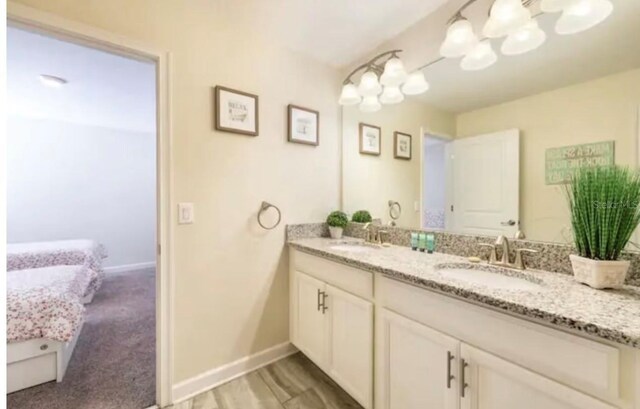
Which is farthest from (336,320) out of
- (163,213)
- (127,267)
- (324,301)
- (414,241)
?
(127,267)

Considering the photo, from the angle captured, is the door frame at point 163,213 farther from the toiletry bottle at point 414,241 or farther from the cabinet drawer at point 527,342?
the toiletry bottle at point 414,241

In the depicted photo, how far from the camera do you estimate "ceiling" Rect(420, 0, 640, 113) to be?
3.60 ft

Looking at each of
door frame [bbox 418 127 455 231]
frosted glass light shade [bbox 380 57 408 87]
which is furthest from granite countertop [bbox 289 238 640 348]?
frosted glass light shade [bbox 380 57 408 87]

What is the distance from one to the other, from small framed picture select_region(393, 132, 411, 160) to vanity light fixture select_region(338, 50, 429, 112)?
24cm

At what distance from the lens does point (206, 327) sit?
175 centimetres

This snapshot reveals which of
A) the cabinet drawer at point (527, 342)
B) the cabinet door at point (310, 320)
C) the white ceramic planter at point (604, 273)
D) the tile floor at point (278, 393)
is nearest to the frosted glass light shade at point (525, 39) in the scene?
the white ceramic planter at point (604, 273)

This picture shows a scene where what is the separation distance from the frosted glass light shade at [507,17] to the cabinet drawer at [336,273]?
128 cm

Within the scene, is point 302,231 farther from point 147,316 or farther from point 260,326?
point 147,316

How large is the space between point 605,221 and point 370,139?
5.06 feet

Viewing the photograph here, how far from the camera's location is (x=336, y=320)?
5.27 feet

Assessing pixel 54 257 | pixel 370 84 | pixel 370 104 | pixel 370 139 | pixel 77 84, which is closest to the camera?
pixel 370 84

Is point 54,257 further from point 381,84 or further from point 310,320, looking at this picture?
point 381,84

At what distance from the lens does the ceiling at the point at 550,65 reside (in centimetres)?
110

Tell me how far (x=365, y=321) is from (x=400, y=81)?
1492mm
